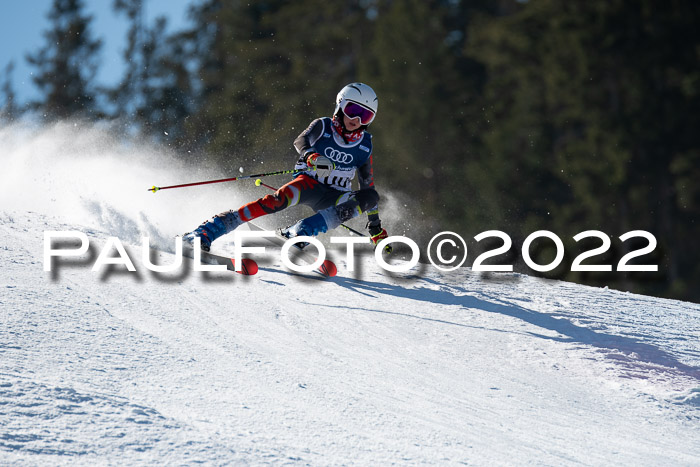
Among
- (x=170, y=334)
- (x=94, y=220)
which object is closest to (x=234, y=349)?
(x=170, y=334)

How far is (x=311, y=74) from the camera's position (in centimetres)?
2595

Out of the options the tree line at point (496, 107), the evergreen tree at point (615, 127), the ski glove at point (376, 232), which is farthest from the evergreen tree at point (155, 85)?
the ski glove at point (376, 232)

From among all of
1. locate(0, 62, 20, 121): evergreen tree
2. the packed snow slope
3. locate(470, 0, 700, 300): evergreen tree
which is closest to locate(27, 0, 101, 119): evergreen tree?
locate(0, 62, 20, 121): evergreen tree

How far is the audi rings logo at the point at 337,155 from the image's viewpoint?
6.13m

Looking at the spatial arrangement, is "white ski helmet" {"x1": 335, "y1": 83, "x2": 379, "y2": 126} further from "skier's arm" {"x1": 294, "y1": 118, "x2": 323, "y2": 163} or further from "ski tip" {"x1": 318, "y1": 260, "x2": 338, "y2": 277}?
"ski tip" {"x1": 318, "y1": 260, "x2": 338, "y2": 277}

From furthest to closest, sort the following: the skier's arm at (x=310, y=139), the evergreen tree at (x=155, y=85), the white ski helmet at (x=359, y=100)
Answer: the evergreen tree at (x=155, y=85)
the skier's arm at (x=310, y=139)
the white ski helmet at (x=359, y=100)

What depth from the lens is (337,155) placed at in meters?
6.14

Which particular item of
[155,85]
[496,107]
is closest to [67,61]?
[155,85]

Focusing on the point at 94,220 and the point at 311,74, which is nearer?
the point at 94,220

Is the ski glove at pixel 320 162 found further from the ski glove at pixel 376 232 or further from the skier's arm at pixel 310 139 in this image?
the ski glove at pixel 376 232

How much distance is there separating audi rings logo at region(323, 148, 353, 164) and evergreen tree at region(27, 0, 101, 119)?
29241 millimetres

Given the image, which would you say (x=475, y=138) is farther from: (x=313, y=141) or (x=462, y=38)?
(x=313, y=141)

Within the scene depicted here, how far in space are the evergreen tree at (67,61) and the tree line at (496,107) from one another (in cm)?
435

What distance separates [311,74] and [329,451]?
2406cm
